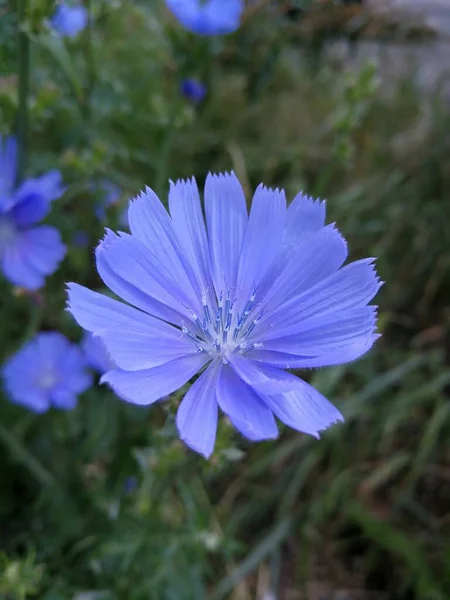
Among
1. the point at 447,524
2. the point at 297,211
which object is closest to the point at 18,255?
the point at 297,211

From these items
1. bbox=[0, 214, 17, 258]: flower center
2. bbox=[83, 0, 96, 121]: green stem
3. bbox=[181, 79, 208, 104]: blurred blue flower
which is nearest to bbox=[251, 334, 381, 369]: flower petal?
bbox=[0, 214, 17, 258]: flower center

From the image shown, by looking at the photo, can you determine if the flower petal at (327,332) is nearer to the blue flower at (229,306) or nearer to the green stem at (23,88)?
the blue flower at (229,306)

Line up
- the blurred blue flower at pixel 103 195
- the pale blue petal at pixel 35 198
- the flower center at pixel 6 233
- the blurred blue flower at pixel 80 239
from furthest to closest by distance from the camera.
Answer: the blurred blue flower at pixel 80 239, the blurred blue flower at pixel 103 195, the flower center at pixel 6 233, the pale blue petal at pixel 35 198

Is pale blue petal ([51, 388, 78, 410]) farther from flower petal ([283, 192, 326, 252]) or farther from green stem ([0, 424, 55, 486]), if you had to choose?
flower petal ([283, 192, 326, 252])

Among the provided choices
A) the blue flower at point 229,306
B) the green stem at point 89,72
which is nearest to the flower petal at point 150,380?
the blue flower at point 229,306

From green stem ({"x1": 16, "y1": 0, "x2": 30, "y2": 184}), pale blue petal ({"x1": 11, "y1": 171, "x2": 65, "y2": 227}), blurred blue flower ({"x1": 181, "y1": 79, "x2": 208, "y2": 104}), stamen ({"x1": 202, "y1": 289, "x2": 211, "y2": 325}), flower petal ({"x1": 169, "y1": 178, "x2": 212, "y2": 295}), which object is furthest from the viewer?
blurred blue flower ({"x1": 181, "y1": 79, "x2": 208, "y2": 104})

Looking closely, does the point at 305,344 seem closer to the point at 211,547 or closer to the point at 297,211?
the point at 297,211
